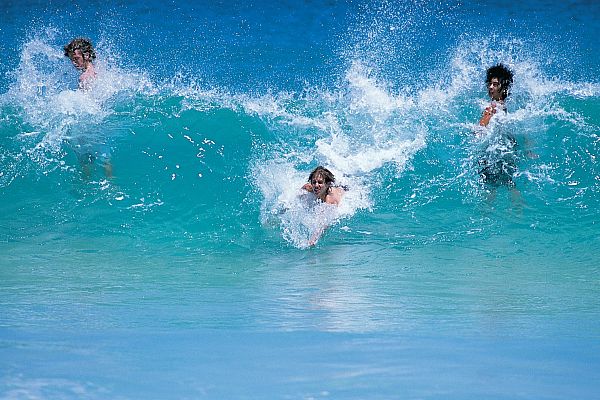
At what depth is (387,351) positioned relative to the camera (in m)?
3.09

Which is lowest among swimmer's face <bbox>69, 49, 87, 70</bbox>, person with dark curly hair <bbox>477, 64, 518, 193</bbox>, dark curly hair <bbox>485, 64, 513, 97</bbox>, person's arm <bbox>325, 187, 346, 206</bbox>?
person's arm <bbox>325, 187, 346, 206</bbox>

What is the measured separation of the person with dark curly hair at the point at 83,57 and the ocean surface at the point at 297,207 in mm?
198

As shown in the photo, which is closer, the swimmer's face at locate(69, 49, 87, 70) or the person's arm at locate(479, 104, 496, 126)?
the person's arm at locate(479, 104, 496, 126)

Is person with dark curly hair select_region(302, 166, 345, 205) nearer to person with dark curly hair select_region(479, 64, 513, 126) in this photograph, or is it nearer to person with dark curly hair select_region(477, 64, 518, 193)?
person with dark curly hair select_region(477, 64, 518, 193)

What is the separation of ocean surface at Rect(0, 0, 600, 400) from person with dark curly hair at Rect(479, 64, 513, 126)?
0.10m

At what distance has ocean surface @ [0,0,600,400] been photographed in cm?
297

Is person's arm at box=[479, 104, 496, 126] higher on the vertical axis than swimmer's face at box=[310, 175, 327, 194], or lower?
higher

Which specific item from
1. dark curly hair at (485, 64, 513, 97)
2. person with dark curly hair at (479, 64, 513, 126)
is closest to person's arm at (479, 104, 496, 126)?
person with dark curly hair at (479, 64, 513, 126)

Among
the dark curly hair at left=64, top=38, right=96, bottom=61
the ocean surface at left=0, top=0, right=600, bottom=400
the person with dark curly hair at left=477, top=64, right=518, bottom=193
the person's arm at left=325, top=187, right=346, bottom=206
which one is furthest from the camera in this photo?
the dark curly hair at left=64, top=38, right=96, bottom=61

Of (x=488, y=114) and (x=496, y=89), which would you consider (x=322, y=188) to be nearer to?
(x=488, y=114)

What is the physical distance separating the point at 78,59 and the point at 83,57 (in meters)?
0.05

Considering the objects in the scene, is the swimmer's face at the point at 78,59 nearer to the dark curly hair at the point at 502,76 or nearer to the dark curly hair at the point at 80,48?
the dark curly hair at the point at 80,48

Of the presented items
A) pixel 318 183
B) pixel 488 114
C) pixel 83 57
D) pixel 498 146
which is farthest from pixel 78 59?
pixel 498 146

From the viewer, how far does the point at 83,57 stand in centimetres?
809
